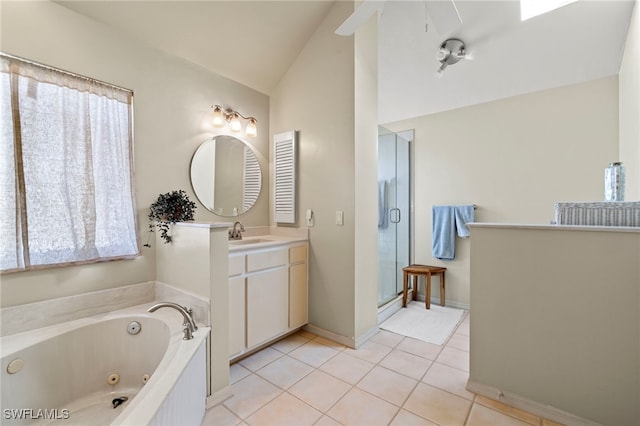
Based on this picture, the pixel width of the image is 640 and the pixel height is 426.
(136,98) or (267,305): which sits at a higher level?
(136,98)

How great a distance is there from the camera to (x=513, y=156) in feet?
9.80

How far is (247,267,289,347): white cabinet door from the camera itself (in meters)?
2.14

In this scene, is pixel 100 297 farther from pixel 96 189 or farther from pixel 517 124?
pixel 517 124

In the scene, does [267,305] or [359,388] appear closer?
[359,388]

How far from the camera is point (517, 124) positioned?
9.71 ft

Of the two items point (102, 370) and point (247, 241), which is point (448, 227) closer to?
point (247, 241)

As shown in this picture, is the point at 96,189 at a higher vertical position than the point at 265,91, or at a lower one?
lower

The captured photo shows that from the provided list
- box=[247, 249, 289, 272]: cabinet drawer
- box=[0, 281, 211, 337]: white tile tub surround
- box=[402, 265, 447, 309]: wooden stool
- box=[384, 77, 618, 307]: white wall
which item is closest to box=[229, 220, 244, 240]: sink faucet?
box=[247, 249, 289, 272]: cabinet drawer

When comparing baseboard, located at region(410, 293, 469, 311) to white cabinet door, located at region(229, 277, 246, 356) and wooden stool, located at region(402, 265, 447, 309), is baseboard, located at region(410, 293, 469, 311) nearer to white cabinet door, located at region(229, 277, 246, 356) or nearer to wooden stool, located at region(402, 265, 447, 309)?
wooden stool, located at region(402, 265, 447, 309)

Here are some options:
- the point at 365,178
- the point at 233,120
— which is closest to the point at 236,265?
the point at 365,178

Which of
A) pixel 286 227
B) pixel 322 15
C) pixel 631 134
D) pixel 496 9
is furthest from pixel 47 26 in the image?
pixel 631 134

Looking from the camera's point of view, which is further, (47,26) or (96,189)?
(96,189)

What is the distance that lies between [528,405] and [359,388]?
1.01 meters

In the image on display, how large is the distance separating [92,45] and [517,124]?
396 centimetres
